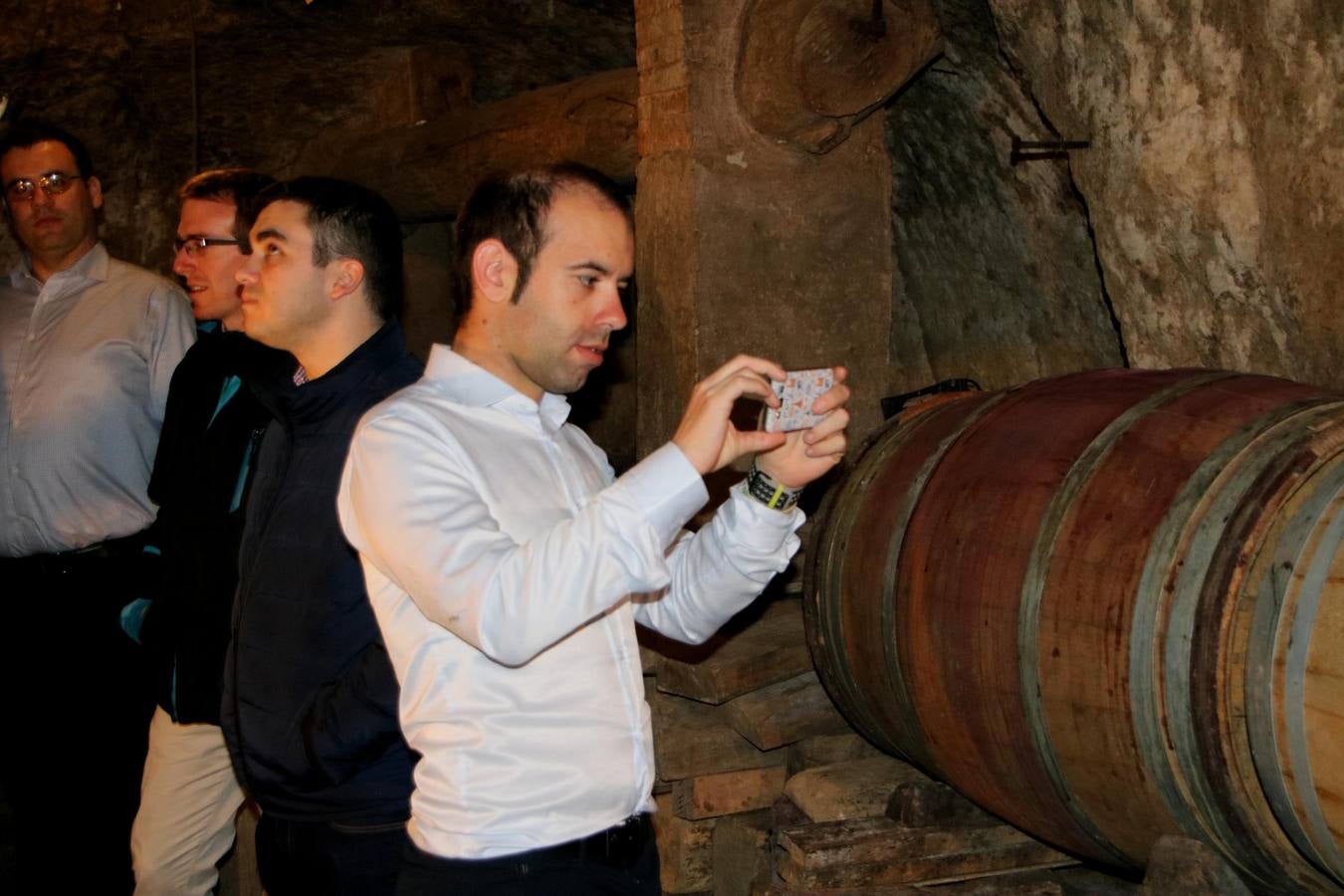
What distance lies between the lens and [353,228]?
8.06 feet

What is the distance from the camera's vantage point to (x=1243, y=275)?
3.10m

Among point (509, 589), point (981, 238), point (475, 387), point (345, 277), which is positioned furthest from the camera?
point (981, 238)

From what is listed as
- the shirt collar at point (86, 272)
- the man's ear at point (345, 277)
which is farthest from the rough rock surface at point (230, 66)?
the man's ear at point (345, 277)

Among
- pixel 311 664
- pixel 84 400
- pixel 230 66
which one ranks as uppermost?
pixel 230 66

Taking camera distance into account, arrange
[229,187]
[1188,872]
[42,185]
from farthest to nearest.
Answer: [42,185] < [229,187] < [1188,872]

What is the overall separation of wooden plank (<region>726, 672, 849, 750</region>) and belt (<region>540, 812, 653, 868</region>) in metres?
1.58

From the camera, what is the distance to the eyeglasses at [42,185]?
152 inches

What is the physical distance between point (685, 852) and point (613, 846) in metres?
1.77

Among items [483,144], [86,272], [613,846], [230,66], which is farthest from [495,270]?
[230,66]

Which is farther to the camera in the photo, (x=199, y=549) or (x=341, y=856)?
(x=199, y=549)

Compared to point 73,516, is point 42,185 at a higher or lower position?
higher

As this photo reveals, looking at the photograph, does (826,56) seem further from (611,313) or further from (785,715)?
(611,313)

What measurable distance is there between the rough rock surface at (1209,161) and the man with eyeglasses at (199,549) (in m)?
2.10

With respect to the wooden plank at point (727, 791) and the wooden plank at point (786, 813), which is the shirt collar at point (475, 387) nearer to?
the wooden plank at point (786, 813)
